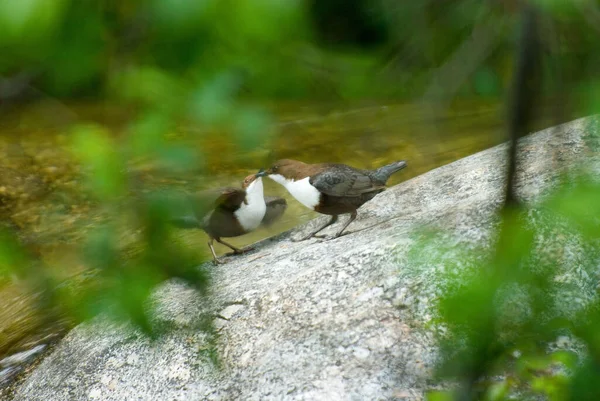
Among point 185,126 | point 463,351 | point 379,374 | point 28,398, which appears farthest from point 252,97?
point 28,398

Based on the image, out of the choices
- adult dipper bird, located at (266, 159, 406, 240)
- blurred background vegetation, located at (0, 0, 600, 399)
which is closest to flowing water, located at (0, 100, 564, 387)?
blurred background vegetation, located at (0, 0, 600, 399)

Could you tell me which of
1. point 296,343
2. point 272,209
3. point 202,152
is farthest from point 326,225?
point 202,152

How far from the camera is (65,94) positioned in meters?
0.71

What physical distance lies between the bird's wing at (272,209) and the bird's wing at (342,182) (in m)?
0.61

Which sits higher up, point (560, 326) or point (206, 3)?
point (206, 3)

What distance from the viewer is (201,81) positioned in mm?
729

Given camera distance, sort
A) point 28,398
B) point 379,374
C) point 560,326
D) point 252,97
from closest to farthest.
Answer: point 252,97
point 560,326
point 379,374
point 28,398

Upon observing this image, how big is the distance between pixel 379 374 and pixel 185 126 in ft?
6.41

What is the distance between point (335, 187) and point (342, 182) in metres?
0.06

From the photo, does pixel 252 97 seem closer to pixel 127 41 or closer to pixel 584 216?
pixel 127 41

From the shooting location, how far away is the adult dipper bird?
446 cm

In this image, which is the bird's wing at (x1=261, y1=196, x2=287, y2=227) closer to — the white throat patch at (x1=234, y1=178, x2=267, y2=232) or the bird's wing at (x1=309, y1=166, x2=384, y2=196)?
the white throat patch at (x1=234, y1=178, x2=267, y2=232)

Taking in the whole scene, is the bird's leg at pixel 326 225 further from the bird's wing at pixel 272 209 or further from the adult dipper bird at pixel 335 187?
the bird's wing at pixel 272 209

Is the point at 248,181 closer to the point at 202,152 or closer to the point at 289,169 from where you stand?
the point at 289,169
